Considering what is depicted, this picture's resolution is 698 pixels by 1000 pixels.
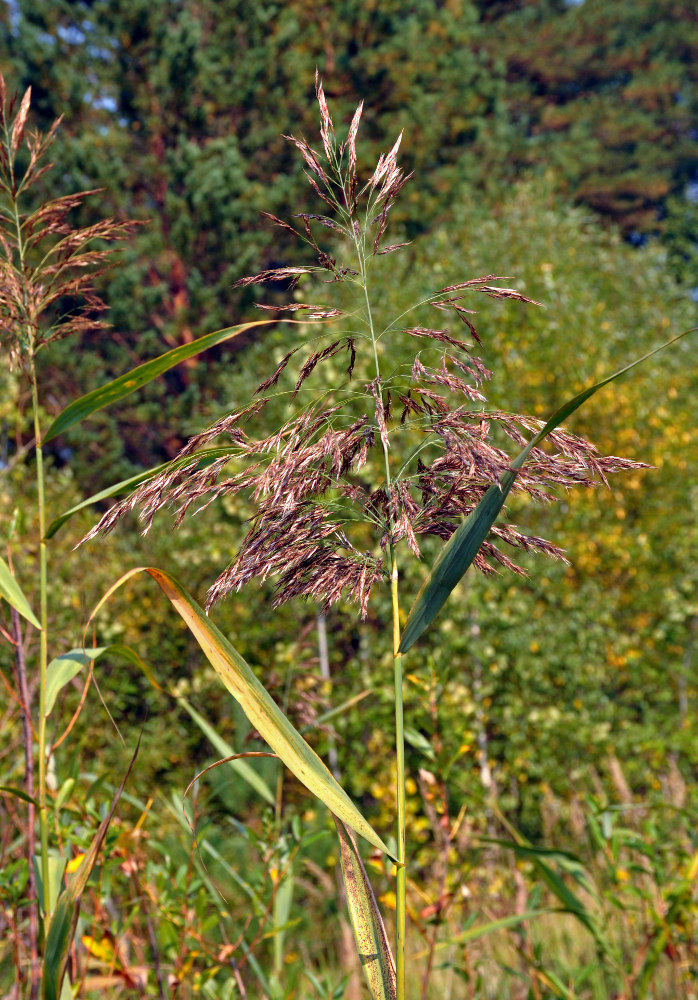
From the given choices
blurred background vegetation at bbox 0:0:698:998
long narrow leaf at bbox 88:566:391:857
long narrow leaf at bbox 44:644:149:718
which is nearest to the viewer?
long narrow leaf at bbox 88:566:391:857

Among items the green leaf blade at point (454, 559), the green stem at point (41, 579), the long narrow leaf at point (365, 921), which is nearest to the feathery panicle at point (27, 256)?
the green stem at point (41, 579)

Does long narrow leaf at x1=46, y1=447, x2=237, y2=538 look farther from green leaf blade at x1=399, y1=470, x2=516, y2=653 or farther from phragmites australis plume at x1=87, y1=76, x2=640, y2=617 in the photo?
green leaf blade at x1=399, y1=470, x2=516, y2=653

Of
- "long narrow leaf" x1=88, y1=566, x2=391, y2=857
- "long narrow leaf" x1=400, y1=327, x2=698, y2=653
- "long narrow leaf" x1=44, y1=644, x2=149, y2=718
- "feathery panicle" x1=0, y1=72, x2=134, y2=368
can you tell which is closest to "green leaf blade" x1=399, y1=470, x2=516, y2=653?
"long narrow leaf" x1=400, y1=327, x2=698, y2=653

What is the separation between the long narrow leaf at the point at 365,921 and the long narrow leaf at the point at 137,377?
1.74 ft

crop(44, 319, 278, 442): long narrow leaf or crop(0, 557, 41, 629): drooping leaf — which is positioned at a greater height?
crop(44, 319, 278, 442): long narrow leaf

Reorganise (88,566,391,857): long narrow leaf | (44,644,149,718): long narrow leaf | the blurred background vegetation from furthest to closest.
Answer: the blurred background vegetation
(44,644,149,718): long narrow leaf
(88,566,391,857): long narrow leaf

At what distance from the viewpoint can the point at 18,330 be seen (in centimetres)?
113

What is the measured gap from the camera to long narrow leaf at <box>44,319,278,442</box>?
0.98 meters

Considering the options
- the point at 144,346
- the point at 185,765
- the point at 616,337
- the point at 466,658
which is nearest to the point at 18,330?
the point at 466,658

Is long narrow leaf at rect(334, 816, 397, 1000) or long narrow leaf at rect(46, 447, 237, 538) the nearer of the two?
long narrow leaf at rect(334, 816, 397, 1000)

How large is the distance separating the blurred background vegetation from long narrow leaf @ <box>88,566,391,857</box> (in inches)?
6.5

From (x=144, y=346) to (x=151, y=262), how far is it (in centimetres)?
152

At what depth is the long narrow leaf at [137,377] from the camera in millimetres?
980

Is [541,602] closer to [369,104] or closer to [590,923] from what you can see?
[590,923]
